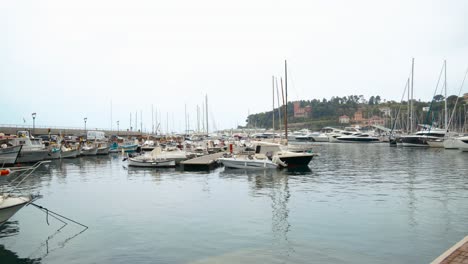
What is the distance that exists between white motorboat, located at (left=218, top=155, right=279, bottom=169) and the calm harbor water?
893cm

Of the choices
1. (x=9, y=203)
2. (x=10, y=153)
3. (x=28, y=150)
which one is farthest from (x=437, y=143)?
(x=9, y=203)

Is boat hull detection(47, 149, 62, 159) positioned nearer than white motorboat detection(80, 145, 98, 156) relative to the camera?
Yes

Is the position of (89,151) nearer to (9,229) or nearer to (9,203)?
(9,229)

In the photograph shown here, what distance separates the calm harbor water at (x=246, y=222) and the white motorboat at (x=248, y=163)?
8932 millimetres

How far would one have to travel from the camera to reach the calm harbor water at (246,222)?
13.8 meters

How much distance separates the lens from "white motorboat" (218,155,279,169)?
41969 millimetres

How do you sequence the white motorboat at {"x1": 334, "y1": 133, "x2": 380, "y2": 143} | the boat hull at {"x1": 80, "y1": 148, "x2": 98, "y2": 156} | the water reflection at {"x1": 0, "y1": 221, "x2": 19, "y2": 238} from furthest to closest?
the white motorboat at {"x1": 334, "y1": 133, "x2": 380, "y2": 143}
the boat hull at {"x1": 80, "y1": 148, "x2": 98, "y2": 156}
the water reflection at {"x1": 0, "y1": 221, "x2": 19, "y2": 238}

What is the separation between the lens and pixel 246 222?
1842 cm

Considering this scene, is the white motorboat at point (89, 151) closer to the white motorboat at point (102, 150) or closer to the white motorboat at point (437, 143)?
the white motorboat at point (102, 150)

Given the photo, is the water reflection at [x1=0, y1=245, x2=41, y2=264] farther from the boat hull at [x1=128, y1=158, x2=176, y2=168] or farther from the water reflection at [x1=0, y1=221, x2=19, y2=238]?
the boat hull at [x1=128, y1=158, x2=176, y2=168]

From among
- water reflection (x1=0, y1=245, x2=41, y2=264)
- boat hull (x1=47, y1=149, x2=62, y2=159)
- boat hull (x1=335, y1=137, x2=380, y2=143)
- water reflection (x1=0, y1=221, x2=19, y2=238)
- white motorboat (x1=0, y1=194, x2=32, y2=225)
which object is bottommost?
boat hull (x1=335, y1=137, x2=380, y2=143)

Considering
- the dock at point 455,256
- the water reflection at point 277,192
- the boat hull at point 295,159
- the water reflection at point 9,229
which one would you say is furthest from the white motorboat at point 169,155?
the dock at point 455,256

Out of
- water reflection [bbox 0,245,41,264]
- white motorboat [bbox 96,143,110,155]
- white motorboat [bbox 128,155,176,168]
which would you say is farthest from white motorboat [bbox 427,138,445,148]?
water reflection [bbox 0,245,41,264]

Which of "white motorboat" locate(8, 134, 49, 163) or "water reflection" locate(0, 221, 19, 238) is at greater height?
"white motorboat" locate(8, 134, 49, 163)
